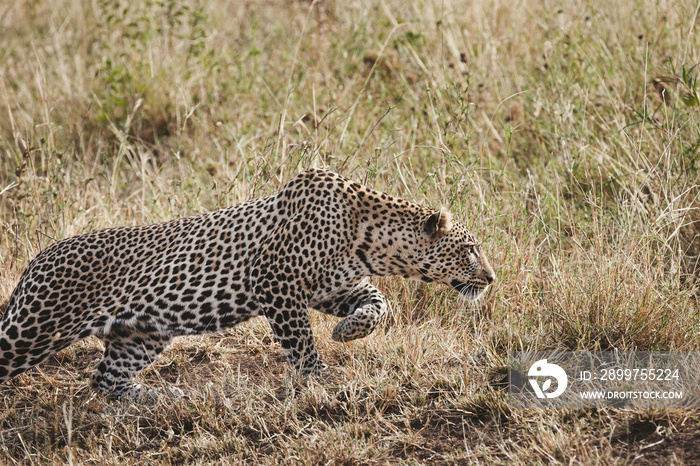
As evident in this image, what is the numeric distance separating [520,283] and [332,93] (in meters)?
3.22

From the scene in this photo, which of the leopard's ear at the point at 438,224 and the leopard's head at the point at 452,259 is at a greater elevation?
the leopard's ear at the point at 438,224

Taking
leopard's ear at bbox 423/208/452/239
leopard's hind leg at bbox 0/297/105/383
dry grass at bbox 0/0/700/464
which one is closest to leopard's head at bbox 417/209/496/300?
leopard's ear at bbox 423/208/452/239

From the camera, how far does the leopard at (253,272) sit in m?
4.90

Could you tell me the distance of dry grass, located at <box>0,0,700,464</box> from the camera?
4.48 metres

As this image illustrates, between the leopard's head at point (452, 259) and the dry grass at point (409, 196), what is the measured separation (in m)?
0.37

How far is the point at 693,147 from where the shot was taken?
6.25m

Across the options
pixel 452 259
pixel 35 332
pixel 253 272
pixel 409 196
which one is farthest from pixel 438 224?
pixel 35 332

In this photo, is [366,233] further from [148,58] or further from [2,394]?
[148,58]

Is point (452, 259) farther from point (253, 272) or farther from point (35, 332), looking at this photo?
point (35, 332)

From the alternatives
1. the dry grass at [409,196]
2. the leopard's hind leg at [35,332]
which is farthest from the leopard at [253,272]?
the dry grass at [409,196]

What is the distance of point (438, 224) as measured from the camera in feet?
16.4

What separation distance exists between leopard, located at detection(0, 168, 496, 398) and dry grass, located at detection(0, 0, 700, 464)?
0.38 m

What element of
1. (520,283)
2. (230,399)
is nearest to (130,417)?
(230,399)

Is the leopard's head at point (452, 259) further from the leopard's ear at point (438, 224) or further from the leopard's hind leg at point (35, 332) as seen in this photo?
the leopard's hind leg at point (35, 332)
